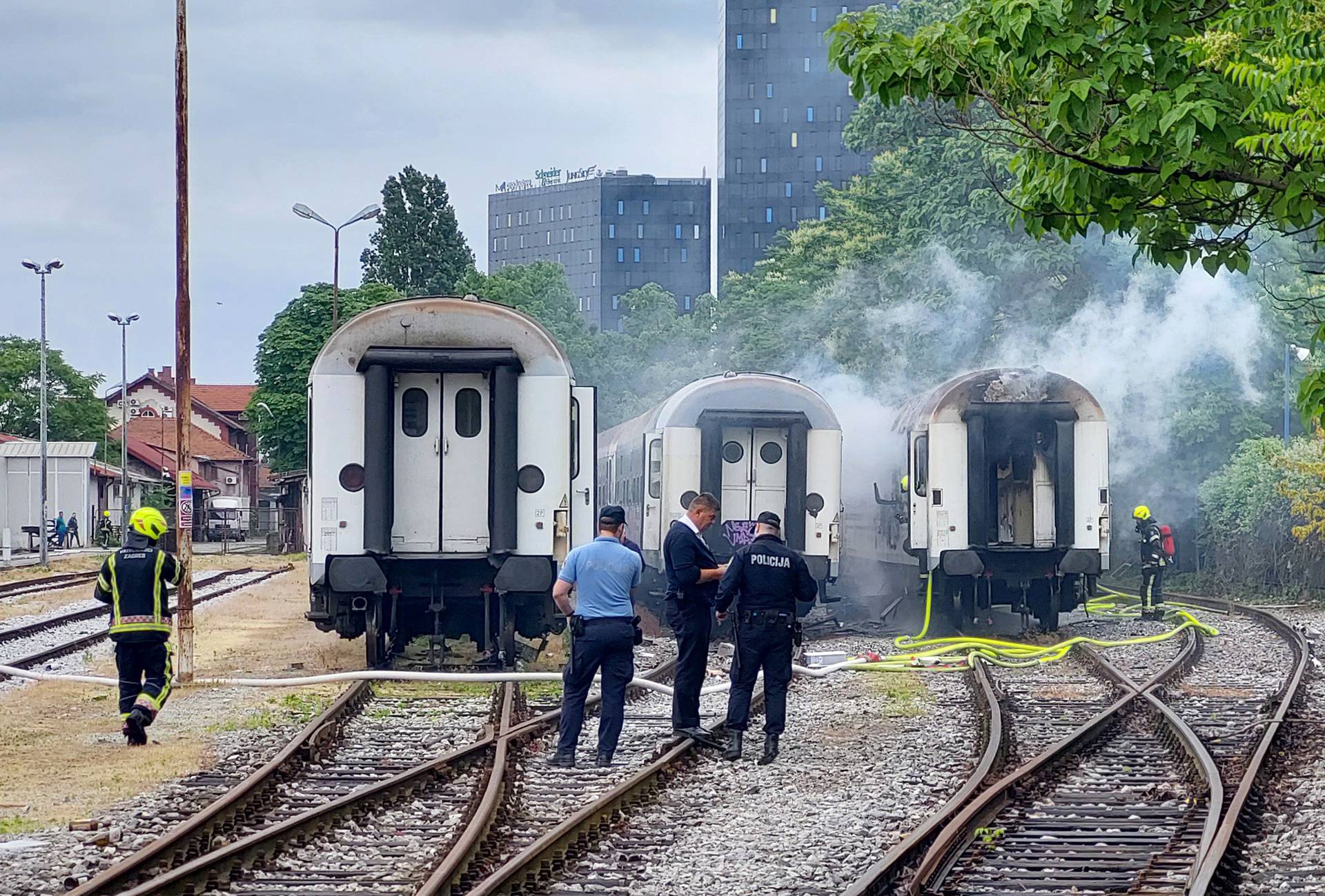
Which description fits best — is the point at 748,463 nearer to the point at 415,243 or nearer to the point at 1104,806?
the point at 1104,806

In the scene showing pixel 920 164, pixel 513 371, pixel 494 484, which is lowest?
pixel 494 484

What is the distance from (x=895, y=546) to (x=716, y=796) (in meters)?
15.0

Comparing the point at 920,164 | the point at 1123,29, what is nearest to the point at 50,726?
the point at 1123,29

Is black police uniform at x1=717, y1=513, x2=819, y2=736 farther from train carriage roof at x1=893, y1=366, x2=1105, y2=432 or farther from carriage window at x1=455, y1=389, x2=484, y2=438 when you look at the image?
train carriage roof at x1=893, y1=366, x2=1105, y2=432

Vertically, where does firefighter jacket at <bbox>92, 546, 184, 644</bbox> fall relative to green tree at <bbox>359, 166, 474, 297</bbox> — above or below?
below

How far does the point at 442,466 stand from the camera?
56.6ft

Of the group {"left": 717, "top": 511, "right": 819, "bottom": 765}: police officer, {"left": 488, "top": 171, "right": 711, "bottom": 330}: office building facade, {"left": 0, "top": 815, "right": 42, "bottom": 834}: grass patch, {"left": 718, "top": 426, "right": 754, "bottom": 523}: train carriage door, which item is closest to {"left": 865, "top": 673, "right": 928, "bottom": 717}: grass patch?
{"left": 717, "top": 511, "right": 819, "bottom": 765}: police officer

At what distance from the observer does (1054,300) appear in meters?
38.0

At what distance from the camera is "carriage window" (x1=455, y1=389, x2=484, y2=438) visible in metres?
17.3

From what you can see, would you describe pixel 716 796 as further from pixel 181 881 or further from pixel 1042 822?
pixel 181 881

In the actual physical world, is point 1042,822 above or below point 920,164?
below

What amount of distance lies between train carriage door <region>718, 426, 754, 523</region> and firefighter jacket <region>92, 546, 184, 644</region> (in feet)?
35.6

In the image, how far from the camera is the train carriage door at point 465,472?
17.2m

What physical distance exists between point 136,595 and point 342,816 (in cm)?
356
